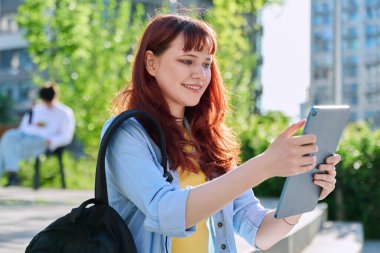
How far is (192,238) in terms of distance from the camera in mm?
2600

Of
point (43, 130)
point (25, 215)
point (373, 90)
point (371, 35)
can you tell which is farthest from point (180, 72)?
point (371, 35)

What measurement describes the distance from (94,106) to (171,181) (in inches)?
843

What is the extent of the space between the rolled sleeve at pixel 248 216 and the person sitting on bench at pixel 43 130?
322 inches

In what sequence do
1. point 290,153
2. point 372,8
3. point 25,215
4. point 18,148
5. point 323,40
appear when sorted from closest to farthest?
point 290,153
point 25,215
point 18,148
point 372,8
point 323,40

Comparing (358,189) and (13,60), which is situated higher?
(358,189)

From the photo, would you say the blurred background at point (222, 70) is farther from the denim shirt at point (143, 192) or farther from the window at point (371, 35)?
the window at point (371, 35)

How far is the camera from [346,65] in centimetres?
13162

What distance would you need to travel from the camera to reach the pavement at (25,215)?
461 cm

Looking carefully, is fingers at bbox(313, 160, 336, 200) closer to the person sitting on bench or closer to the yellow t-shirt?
the yellow t-shirt

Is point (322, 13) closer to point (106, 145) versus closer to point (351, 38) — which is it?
point (351, 38)

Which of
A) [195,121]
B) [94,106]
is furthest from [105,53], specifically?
[195,121]

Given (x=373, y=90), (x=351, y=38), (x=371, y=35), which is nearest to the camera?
(x=373, y=90)

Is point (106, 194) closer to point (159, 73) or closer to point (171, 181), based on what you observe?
point (171, 181)

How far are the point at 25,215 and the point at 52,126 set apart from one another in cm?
480
